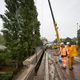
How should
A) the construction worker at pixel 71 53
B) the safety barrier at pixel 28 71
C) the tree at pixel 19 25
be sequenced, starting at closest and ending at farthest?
1. the safety barrier at pixel 28 71
2. the construction worker at pixel 71 53
3. the tree at pixel 19 25

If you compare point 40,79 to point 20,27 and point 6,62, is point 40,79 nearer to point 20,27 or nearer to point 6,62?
point 6,62

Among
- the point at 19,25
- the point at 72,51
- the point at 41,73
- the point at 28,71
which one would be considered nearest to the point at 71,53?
the point at 72,51

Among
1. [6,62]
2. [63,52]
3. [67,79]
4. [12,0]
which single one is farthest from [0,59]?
[12,0]

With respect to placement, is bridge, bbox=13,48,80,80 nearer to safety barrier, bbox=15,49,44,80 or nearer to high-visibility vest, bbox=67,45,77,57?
safety barrier, bbox=15,49,44,80

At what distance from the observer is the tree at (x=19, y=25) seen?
29.2 metres

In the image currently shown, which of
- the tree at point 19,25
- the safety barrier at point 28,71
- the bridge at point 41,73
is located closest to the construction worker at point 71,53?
the bridge at point 41,73

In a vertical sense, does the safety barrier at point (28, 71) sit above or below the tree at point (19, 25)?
below

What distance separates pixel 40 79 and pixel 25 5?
2345cm

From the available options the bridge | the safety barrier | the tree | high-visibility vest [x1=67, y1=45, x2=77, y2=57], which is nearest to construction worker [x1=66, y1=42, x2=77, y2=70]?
high-visibility vest [x1=67, y1=45, x2=77, y2=57]

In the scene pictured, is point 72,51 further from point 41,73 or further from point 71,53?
point 41,73

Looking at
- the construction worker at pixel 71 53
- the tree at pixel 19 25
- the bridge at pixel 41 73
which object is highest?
the tree at pixel 19 25

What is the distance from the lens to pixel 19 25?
33.0 metres

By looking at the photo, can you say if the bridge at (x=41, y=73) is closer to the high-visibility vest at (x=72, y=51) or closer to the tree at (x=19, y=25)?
the high-visibility vest at (x=72, y=51)

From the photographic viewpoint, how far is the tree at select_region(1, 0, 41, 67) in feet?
95.7
